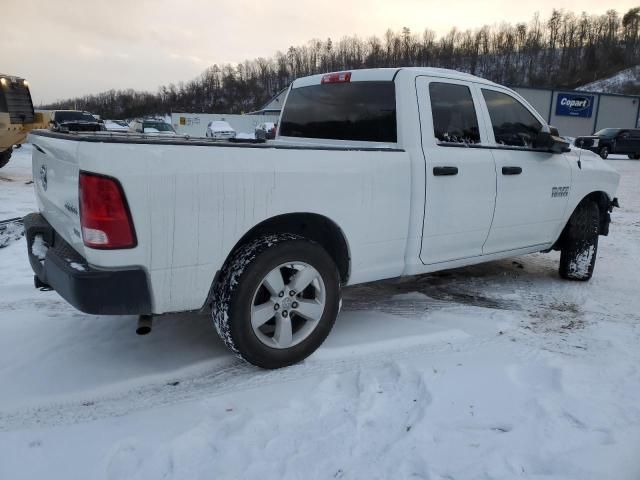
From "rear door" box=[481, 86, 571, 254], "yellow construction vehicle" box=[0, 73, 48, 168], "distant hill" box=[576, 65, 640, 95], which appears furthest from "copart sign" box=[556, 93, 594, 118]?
"rear door" box=[481, 86, 571, 254]

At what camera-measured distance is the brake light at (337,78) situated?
4.03m

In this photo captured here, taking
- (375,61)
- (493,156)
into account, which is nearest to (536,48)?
(375,61)

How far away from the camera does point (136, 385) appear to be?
2883mm

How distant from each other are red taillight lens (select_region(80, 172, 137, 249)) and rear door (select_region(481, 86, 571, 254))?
291cm

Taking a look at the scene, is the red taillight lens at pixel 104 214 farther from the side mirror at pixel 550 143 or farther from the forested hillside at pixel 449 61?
the forested hillside at pixel 449 61

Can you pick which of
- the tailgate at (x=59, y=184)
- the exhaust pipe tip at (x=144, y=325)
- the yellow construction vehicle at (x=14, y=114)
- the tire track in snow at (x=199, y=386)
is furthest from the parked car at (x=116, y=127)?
the yellow construction vehicle at (x=14, y=114)

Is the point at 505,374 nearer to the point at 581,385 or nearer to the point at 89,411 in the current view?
the point at 581,385

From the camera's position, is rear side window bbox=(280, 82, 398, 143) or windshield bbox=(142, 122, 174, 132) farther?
windshield bbox=(142, 122, 174, 132)

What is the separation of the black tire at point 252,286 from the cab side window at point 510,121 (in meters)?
2.14

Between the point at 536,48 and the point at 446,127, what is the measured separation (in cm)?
11167

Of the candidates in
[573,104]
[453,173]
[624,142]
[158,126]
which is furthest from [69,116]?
[573,104]

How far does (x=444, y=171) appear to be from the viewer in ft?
11.7

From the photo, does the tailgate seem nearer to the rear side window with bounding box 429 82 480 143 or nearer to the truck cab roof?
the truck cab roof

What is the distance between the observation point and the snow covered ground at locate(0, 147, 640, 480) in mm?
2229
